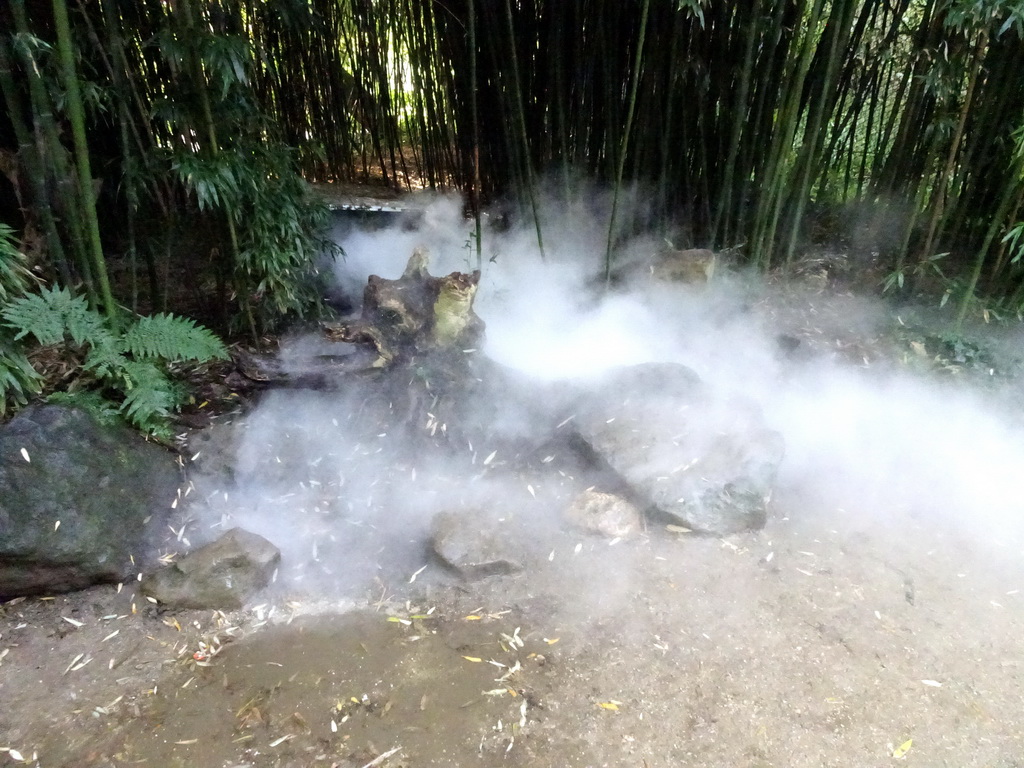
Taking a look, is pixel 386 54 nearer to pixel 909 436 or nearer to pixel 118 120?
pixel 118 120

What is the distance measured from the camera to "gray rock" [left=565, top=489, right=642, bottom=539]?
2.68 metres

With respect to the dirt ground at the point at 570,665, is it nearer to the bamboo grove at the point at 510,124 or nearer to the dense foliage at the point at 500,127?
the dense foliage at the point at 500,127

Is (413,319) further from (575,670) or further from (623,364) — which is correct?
(575,670)

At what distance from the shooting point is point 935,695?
1993 millimetres

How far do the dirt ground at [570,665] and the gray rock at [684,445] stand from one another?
0.15m

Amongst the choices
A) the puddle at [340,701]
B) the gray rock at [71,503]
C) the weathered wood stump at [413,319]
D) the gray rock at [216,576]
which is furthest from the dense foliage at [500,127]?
the puddle at [340,701]

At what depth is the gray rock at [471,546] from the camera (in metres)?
2.45

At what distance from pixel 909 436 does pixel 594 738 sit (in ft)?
7.69

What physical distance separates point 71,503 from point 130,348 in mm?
628

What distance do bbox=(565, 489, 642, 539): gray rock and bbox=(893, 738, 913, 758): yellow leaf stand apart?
1.12m

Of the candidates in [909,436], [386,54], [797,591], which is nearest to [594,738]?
[797,591]

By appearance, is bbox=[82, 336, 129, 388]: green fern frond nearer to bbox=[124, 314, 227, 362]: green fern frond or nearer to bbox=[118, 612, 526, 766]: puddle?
bbox=[124, 314, 227, 362]: green fern frond

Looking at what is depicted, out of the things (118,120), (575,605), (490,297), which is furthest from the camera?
(490,297)

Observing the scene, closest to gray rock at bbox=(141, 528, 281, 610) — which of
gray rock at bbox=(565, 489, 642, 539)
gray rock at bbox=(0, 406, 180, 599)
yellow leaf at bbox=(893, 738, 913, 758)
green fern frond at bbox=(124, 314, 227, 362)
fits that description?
gray rock at bbox=(0, 406, 180, 599)
